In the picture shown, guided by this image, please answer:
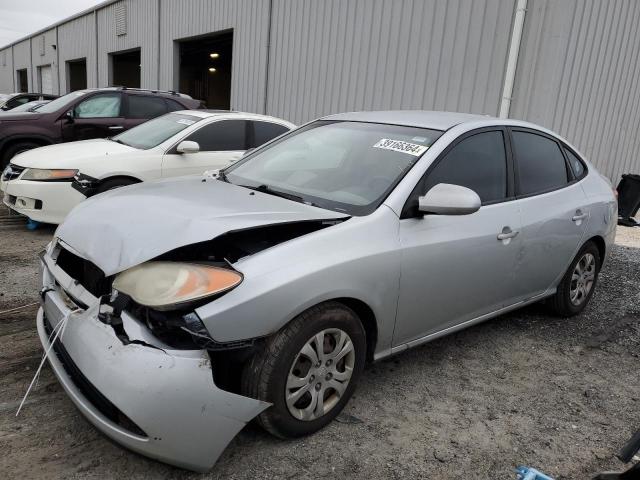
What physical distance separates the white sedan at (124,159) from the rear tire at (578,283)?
→ 3708 millimetres

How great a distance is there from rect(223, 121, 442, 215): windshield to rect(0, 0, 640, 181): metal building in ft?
18.3

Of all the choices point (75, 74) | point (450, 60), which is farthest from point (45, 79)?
point (450, 60)

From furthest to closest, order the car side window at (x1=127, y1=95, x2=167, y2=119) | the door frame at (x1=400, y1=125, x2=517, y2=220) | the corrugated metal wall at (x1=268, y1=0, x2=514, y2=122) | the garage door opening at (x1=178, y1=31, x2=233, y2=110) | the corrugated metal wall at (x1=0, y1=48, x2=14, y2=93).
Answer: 1. the corrugated metal wall at (x1=0, y1=48, x2=14, y2=93)
2. the garage door opening at (x1=178, y1=31, x2=233, y2=110)
3. the car side window at (x1=127, y1=95, x2=167, y2=119)
4. the corrugated metal wall at (x1=268, y1=0, x2=514, y2=122)
5. the door frame at (x1=400, y1=125, x2=517, y2=220)

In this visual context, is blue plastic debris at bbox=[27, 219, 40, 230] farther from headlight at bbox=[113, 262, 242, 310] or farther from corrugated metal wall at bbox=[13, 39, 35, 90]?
corrugated metal wall at bbox=[13, 39, 35, 90]

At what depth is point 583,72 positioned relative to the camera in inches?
333

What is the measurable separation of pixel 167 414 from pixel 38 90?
36.2m

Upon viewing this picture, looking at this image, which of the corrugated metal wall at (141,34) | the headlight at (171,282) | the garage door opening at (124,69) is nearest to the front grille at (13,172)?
the headlight at (171,282)

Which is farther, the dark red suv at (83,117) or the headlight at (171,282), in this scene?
the dark red suv at (83,117)

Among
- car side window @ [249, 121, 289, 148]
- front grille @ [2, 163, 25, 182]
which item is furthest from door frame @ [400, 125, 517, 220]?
front grille @ [2, 163, 25, 182]

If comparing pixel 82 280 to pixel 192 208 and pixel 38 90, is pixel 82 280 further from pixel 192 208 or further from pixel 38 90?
pixel 38 90

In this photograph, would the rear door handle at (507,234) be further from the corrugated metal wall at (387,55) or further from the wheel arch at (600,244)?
the corrugated metal wall at (387,55)

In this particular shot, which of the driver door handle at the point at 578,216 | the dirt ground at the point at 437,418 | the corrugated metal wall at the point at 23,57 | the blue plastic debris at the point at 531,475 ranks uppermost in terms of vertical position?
the corrugated metal wall at the point at 23,57

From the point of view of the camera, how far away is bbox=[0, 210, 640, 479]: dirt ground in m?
2.42

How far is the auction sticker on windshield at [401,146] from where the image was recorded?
3117mm
